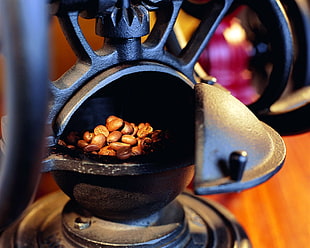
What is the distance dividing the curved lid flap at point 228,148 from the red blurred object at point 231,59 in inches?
38.7

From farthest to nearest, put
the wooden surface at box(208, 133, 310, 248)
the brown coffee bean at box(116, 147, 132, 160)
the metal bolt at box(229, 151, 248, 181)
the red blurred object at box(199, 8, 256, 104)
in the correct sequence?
the red blurred object at box(199, 8, 256, 104)
the wooden surface at box(208, 133, 310, 248)
the brown coffee bean at box(116, 147, 132, 160)
the metal bolt at box(229, 151, 248, 181)

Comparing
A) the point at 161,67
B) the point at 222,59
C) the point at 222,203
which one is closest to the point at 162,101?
the point at 161,67

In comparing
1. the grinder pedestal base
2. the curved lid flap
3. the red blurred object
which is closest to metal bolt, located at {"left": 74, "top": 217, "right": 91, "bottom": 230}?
the grinder pedestal base

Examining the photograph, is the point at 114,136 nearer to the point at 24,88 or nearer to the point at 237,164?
the point at 237,164

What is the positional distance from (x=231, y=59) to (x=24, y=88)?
1.41 meters

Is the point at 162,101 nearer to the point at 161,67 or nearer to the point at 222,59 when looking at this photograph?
the point at 161,67

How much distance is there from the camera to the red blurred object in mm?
1797

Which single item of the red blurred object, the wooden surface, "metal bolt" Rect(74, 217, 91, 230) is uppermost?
the red blurred object

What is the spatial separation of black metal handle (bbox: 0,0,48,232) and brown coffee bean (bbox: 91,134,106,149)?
0.33 meters

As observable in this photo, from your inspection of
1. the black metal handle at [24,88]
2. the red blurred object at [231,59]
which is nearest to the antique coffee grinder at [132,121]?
the black metal handle at [24,88]

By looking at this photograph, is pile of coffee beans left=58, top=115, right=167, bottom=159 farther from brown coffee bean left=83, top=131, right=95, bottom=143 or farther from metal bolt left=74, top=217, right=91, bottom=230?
metal bolt left=74, top=217, right=91, bottom=230

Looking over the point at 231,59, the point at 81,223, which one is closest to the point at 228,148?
the point at 81,223

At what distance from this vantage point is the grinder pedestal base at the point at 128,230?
0.98 meters

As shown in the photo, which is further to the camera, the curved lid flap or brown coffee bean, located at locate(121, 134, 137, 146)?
brown coffee bean, located at locate(121, 134, 137, 146)
